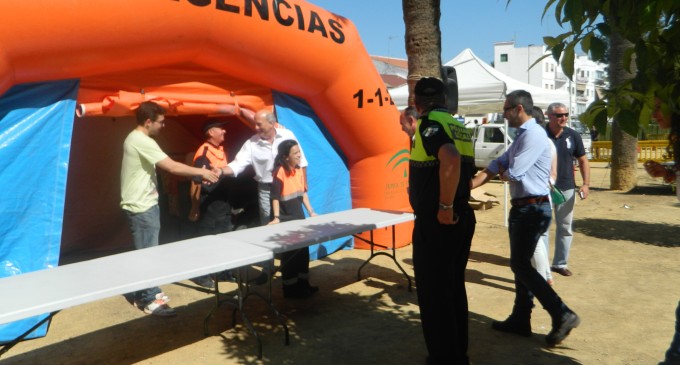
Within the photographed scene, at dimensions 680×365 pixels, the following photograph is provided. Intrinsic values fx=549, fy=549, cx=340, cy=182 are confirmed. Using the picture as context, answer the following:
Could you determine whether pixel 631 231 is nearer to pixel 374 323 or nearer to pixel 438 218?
pixel 374 323

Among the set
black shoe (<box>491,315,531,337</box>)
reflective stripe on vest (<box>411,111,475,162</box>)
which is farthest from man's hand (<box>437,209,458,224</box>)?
black shoe (<box>491,315,531,337</box>)

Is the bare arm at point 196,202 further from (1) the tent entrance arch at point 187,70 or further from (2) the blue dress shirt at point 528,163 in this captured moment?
(2) the blue dress shirt at point 528,163

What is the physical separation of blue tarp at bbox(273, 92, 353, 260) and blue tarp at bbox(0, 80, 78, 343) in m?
2.23

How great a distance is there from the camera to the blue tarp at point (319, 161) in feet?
19.9

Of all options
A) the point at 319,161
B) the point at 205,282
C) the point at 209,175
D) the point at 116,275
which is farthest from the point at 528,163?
the point at 205,282

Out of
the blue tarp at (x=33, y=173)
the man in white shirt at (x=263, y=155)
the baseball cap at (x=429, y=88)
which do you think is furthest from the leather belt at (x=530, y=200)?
the blue tarp at (x=33, y=173)

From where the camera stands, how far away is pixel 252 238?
3947mm

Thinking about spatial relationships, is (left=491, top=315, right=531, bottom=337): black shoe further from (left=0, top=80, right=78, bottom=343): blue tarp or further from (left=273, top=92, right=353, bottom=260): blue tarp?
(left=0, top=80, right=78, bottom=343): blue tarp

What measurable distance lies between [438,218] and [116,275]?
70.7 inches

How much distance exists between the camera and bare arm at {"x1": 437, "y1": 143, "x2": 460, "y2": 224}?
2.96m

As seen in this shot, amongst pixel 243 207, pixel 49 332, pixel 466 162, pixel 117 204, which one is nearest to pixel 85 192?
pixel 117 204

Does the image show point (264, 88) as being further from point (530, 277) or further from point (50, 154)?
point (530, 277)

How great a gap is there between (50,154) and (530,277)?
3.70 meters

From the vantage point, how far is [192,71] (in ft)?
17.1
